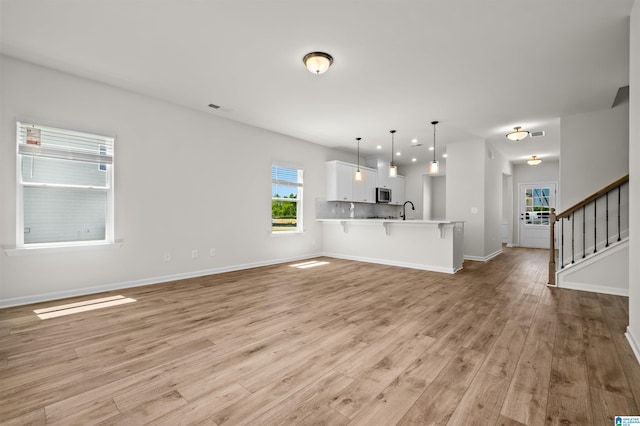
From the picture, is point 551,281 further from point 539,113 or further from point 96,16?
point 96,16

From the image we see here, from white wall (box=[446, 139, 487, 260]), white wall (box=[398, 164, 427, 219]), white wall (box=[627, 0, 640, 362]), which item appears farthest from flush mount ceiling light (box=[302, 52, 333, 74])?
white wall (box=[398, 164, 427, 219])

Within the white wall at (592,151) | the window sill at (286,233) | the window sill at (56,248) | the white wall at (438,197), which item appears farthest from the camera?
the white wall at (438,197)

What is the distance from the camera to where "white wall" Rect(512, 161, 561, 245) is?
30.6 feet

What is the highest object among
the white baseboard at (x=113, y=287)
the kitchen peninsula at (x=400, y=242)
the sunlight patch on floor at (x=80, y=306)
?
the kitchen peninsula at (x=400, y=242)

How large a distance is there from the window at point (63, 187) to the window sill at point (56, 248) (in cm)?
8

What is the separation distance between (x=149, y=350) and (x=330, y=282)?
108 inches

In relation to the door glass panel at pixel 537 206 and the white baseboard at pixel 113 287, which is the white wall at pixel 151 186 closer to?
the white baseboard at pixel 113 287

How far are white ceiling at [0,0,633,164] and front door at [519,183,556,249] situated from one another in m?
5.55

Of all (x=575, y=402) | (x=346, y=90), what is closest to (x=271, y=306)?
(x=575, y=402)

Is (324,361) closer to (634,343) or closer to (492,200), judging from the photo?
(634,343)

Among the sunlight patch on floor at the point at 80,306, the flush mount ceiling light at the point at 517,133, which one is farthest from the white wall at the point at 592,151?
the sunlight patch on floor at the point at 80,306

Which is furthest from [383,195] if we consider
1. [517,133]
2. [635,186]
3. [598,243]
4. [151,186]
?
[635,186]

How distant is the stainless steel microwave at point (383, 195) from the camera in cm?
856

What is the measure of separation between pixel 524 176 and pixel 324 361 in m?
10.5
